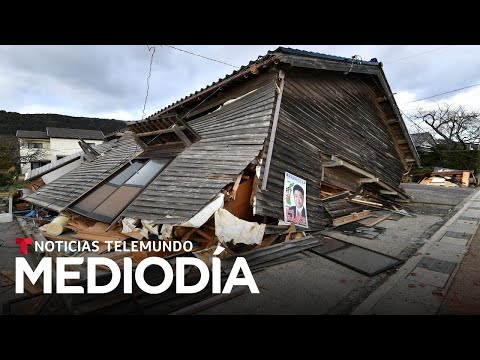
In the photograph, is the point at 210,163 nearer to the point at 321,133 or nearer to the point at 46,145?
the point at 321,133

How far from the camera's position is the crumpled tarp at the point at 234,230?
5198 mm

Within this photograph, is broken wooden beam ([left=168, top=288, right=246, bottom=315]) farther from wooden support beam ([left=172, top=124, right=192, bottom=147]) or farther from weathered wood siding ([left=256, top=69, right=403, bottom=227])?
wooden support beam ([left=172, top=124, right=192, bottom=147])

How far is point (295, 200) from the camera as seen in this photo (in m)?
6.59

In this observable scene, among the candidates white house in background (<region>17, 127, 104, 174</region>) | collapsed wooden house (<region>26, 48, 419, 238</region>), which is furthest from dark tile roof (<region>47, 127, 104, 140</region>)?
collapsed wooden house (<region>26, 48, 419, 238</region>)

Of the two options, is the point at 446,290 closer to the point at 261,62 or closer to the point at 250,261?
the point at 250,261

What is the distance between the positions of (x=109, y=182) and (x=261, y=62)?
617cm

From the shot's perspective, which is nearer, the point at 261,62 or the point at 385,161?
the point at 261,62

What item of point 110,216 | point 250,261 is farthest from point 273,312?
point 110,216

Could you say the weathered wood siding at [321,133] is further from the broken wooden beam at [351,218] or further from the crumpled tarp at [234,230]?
the broken wooden beam at [351,218]

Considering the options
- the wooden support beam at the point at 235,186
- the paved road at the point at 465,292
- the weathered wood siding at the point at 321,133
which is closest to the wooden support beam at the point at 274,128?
the weathered wood siding at the point at 321,133

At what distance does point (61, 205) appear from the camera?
8508 mm

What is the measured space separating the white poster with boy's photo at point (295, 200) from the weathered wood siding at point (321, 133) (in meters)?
0.16

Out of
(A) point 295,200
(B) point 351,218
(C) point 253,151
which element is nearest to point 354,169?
(B) point 351,218
